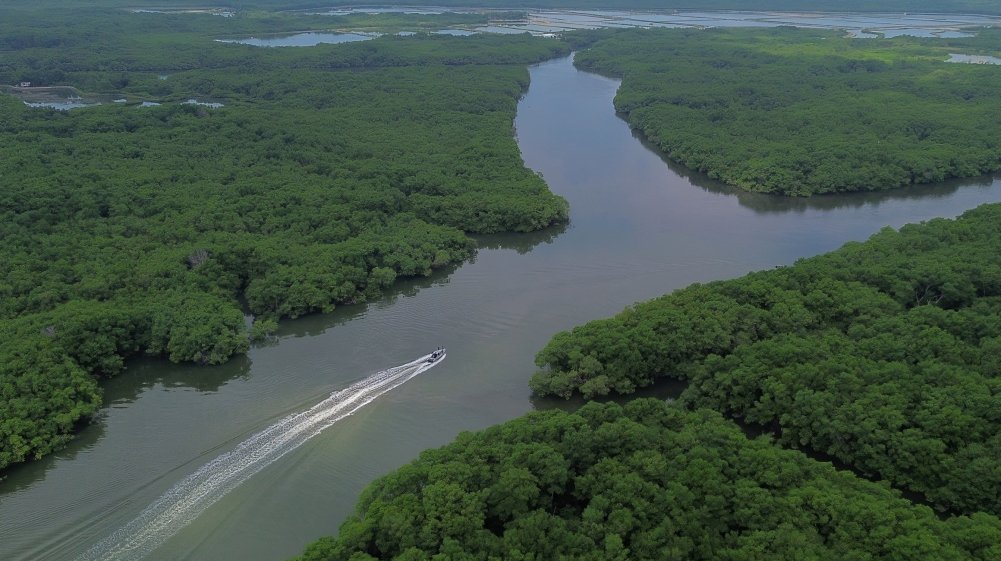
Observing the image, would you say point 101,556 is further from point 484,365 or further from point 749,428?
point 749,428

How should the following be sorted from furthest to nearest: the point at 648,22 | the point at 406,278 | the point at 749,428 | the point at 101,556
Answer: the point at 648,22, the point at 406,278, the point at 749,428, the point at 101,556

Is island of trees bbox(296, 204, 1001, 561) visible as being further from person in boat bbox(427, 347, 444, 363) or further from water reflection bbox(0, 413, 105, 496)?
water reflection bbox(0, 413, 105, 496)

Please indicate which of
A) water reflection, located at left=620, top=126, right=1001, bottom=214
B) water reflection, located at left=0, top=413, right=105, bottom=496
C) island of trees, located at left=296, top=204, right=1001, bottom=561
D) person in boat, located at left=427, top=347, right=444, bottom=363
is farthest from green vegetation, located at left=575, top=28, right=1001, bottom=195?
water reflection, located at left=0, top=413, right=105, bottom=496

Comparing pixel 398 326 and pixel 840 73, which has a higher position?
pixel 840 73

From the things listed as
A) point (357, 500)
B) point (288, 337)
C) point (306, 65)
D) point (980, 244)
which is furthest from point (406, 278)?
point (306, 65)

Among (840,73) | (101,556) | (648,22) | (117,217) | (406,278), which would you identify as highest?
(648,22)

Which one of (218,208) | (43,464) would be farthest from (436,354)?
(218,208)
